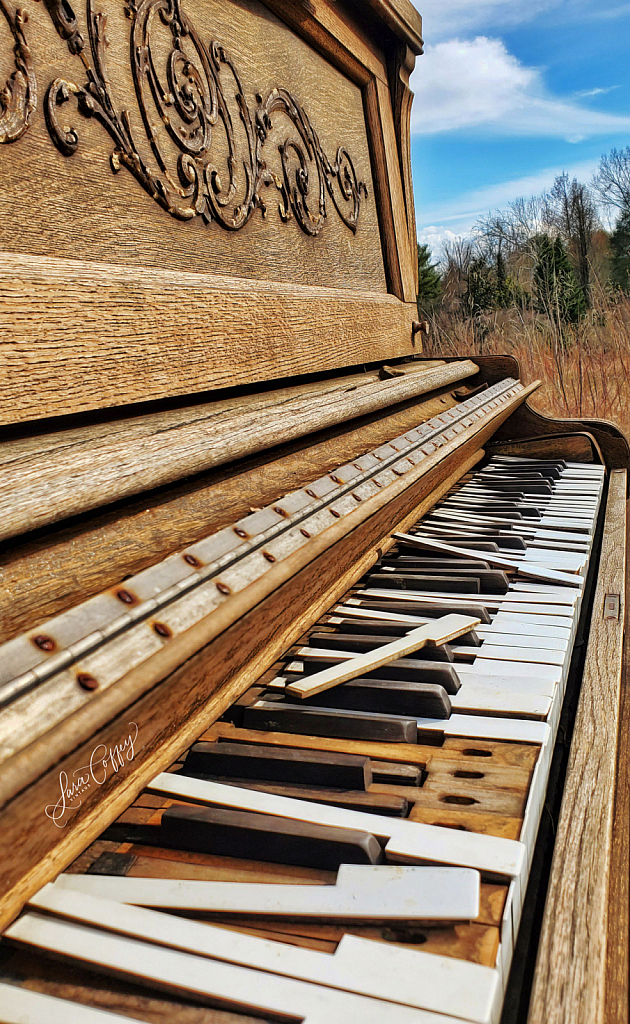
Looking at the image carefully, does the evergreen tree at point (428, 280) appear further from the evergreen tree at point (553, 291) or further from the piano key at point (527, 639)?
the piano key at point (527, 639)

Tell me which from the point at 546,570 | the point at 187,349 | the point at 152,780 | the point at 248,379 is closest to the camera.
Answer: the point at 152,780

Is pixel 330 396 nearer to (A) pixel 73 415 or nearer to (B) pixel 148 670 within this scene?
(A) pixel 73 415

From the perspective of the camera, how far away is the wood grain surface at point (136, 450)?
3.10 ft

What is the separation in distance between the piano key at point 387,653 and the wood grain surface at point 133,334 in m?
0.67

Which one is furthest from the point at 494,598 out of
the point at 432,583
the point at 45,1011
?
the point at 45,1011

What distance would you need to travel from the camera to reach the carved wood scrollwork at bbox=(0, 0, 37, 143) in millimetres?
1350

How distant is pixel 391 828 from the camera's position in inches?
38.7

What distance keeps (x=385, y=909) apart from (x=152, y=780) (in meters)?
0.46

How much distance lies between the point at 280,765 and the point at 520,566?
1.22m

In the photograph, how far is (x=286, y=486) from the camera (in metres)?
1.60

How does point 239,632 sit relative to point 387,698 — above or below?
above

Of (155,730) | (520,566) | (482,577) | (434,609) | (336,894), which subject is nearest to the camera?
(336,894)

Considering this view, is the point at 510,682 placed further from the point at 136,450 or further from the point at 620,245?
the point at 620,245

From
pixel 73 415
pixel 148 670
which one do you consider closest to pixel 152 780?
pixel 148 670
